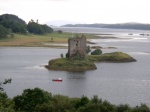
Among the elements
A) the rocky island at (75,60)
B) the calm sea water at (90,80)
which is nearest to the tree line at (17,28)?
the calm sea water at (90,80)

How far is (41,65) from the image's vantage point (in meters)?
83.8

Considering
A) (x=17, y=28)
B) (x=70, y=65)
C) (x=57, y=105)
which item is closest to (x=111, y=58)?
(x=70, y=65)

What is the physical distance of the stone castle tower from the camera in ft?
278

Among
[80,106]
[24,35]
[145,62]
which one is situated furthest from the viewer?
[24,35]

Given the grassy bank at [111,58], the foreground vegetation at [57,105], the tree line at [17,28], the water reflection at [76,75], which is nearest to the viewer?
the foreground vegetation at [57,105]

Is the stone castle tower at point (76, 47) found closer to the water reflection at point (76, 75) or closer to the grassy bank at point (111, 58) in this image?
the grassy bank at point (111, 58)

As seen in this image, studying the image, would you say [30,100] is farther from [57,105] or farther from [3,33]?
[3,33]

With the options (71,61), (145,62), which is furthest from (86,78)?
(145,62)

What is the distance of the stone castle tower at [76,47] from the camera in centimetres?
8462

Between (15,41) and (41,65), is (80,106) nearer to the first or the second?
(41,65)

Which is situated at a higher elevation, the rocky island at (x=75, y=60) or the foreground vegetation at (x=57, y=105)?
the foreground vegetation at (x=57, y=105)

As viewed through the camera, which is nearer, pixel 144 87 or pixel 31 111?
pixel 31 111

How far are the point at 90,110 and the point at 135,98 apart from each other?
1867cm

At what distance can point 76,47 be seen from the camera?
280 feet
